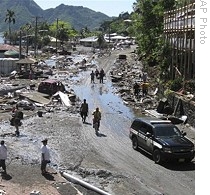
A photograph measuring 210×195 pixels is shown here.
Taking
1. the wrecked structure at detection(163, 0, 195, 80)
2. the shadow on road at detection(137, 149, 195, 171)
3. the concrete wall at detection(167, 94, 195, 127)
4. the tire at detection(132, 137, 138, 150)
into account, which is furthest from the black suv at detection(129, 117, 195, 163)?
the wrecked structure at detection(163, 0, 195, 80)

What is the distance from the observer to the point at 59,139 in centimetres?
2316

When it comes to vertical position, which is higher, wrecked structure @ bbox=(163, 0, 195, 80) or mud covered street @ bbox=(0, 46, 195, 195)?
wrecked structure @ bbox=(163, 0, 195, 80)

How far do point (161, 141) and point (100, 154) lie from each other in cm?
316

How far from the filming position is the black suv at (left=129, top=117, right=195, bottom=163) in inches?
712

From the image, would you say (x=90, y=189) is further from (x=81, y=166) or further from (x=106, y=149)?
(x=106, y=149)

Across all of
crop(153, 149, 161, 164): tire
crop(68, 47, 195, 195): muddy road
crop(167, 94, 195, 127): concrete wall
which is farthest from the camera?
crop(167, 94, 195, 127): concrete wall

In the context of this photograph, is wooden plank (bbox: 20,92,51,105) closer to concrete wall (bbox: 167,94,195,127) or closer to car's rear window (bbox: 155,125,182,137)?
concrete wall (bbox: 167,94,195,127)

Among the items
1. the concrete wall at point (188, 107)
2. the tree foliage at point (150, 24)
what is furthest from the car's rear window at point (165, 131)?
the tree foliage at point (150, 24)

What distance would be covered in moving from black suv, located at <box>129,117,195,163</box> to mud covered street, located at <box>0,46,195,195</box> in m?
0.42

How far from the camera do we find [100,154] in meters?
20.2

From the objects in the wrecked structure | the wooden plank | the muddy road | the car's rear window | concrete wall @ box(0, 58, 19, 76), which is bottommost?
the muddy road

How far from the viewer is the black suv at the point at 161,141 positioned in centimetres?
1808

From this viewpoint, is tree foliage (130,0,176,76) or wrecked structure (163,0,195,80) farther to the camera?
tree foliage (130,0,176,76)

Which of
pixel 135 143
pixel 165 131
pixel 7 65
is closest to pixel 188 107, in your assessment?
pixel 135 143
